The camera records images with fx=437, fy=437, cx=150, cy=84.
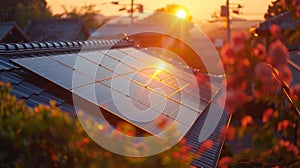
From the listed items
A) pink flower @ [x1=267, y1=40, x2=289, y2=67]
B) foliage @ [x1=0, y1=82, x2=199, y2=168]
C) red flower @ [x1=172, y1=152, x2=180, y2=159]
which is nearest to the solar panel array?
foliage @ [x1=0, y1=82, x2=199, y2=168]

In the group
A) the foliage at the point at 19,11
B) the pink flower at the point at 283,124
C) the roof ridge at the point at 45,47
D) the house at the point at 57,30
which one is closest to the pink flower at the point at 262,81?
the pink flower at the point at 283,124

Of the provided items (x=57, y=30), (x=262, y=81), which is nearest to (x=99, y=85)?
(x=262, y=81)

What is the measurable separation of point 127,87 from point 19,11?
52011 mm

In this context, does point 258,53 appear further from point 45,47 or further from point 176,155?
point 45,47

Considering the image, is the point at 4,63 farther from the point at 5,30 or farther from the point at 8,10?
the point at 8,10

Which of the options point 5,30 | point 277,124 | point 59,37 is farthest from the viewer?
point 59,37

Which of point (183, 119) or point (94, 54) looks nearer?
point (183, 119)

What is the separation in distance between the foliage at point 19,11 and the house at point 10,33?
2513cm

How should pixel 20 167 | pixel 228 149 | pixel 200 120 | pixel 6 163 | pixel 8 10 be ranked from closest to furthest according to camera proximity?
pixel 20 167, pixel 6 163, pixel 200 120, pixel 228 149, pixel 8 10

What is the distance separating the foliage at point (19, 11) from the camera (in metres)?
55.5

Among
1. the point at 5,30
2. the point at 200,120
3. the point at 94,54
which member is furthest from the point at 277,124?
the point at 5,30

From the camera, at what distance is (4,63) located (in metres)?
7.77

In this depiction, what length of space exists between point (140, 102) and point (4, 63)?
252cm

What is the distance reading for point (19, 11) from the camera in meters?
56.8
